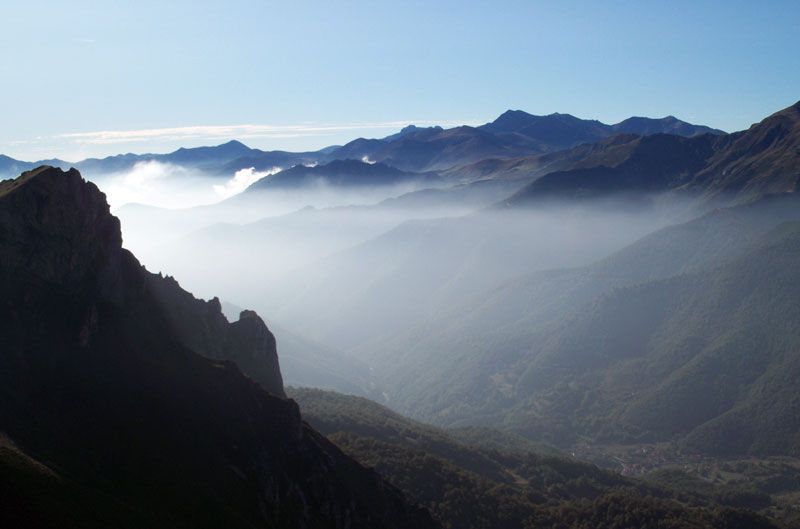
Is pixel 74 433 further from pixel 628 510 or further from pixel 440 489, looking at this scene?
pixel 628 510

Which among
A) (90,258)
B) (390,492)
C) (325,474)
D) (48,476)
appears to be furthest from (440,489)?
(48,476)

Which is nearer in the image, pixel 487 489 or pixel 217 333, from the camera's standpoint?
pixel 217 333

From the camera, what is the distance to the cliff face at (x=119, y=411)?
2442 inches

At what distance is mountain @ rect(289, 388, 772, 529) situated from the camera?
132m

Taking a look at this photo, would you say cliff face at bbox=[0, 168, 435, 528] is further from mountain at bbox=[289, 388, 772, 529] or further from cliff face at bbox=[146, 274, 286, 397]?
mountain at bbox=[289, 388, 772, 529]

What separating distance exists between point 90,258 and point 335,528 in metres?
45.7

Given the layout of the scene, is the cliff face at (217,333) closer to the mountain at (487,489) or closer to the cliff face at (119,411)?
the cliff face at (119,411)

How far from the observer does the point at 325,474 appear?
92.9 m

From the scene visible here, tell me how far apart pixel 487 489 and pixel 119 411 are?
86.2 meters

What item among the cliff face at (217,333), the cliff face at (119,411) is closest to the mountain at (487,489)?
the cliff face at (217,333)

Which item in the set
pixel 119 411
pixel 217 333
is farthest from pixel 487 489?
pixel 119 411

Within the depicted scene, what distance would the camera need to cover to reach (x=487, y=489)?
13925cm

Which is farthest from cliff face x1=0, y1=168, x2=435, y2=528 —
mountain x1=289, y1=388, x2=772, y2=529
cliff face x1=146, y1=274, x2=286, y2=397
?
mountain x1=289, y1=388, x2=772, y2=529

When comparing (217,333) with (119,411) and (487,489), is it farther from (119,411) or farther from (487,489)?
(487,489)
